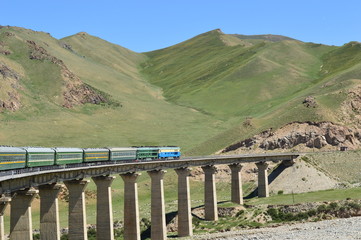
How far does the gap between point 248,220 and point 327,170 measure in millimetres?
37653

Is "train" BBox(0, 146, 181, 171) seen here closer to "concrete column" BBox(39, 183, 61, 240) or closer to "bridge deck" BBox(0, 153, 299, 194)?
"bridge deck" BBox(0, 153, 299, 194)

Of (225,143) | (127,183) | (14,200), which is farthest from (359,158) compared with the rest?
(14,200)

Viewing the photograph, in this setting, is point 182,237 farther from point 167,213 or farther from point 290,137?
point 290,137

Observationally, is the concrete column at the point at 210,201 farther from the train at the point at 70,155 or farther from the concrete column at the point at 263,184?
the concrete column at the point at 263,184

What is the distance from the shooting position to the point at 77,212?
71.7 metres

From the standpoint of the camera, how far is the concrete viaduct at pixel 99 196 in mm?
58906

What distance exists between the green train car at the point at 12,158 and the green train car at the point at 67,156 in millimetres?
8640

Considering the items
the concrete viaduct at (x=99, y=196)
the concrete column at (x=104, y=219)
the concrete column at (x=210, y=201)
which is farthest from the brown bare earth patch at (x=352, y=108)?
the concrete column at (x=104, y=219)

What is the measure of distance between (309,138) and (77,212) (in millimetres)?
95267

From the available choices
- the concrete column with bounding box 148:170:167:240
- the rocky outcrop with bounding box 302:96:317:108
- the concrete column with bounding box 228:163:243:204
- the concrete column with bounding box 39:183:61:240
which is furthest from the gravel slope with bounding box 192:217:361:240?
the rocky outcrop with bounding box 302:96:317:108

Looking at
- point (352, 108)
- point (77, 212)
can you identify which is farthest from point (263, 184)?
point (352, 108)

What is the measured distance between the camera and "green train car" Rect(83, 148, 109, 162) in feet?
250

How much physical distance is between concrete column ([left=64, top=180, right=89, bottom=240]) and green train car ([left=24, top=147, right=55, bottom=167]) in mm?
6623

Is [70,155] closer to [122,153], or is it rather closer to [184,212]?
[122,153]
